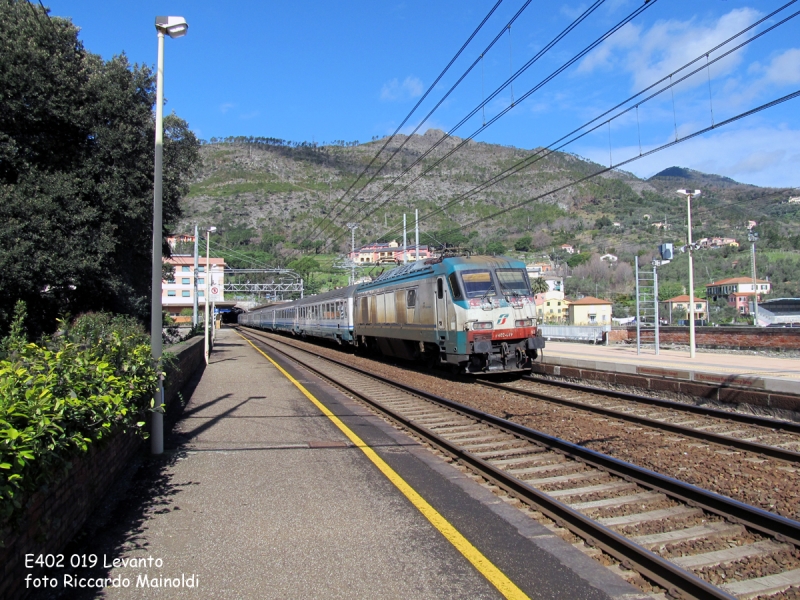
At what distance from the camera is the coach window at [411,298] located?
1722 cm

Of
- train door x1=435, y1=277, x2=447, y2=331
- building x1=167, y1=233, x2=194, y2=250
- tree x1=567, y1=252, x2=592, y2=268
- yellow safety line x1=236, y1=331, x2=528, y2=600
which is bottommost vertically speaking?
yellow safety line x1=236, y1=331, x2=528, y2=600

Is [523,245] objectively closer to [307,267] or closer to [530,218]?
[530,218]

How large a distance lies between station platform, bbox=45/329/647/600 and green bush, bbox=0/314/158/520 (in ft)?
3.00

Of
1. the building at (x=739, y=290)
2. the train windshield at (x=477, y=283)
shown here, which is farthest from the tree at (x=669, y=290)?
the train windshield at (x=477, y=283)

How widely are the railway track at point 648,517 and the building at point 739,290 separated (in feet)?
190

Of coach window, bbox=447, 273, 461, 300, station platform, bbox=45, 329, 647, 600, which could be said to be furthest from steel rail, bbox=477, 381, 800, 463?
station platform, bbox=45, 329, 647, 600

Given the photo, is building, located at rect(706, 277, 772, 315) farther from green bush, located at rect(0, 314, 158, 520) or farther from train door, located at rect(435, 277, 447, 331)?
green bush, located at rect(0, 314, 158, 520)

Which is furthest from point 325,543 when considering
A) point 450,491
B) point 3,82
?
point 3,82

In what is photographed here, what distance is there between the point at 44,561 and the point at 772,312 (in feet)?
153

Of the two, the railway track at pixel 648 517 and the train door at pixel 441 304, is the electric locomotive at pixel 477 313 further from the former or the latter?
the railway track at pixel 648 517

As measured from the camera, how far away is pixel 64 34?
1978cm

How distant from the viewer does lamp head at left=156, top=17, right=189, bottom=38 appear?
816 centimetres

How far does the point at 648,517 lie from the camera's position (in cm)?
525

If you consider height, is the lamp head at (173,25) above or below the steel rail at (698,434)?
above
